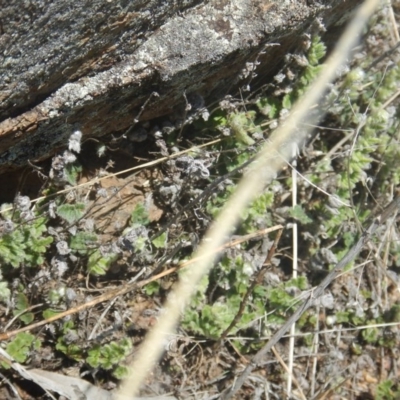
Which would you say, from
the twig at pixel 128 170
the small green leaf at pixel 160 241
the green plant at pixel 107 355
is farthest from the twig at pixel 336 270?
the twig at pixel 128 170

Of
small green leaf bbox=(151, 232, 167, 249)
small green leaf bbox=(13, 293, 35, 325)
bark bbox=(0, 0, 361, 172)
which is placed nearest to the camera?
bark bbox=(0, 0, 361, 172)

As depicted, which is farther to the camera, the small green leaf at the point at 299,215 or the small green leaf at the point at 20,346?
the small green leaf at the point at 299,215

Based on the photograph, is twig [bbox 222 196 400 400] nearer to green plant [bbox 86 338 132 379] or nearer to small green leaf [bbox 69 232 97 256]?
green plant [bbox 86 338 132 379]

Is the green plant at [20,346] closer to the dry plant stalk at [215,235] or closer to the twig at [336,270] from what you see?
the dry plant stalk at [215,235]

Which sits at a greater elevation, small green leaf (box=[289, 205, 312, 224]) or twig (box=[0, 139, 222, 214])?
twig (box=[0, 139, 222, 214])

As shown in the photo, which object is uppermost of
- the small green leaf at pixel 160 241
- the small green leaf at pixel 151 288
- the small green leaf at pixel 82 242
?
the small green leaf at pixel 82 242

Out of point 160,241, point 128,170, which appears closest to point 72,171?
point 128,170

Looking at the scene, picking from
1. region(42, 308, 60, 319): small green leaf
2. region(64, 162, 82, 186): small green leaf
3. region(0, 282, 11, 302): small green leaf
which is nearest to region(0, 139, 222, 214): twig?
region(64, 162, 82, 186): small green leaf
